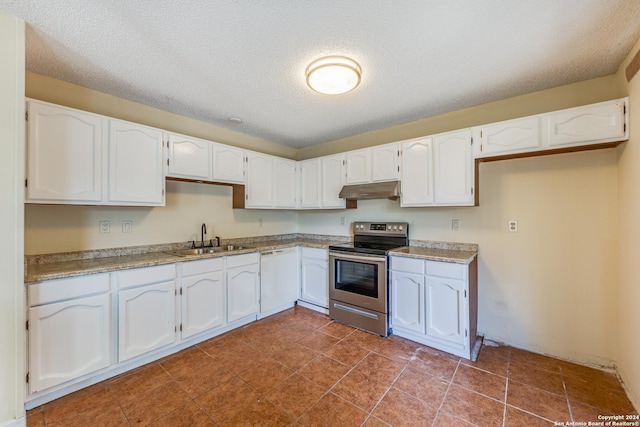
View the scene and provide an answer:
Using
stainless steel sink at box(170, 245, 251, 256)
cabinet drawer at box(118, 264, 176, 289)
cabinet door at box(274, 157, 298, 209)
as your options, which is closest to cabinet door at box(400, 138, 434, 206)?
cabinet door at box(274, 157, 298, 209)

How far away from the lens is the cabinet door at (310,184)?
3.70m

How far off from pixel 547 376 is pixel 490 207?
147 centimetres

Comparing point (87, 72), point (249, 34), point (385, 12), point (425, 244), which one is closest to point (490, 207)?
point (425, 244)

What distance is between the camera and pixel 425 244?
305 centimetres

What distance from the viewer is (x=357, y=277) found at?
2.99 metres

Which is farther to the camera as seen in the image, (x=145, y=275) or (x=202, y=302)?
(x=202, y=302)

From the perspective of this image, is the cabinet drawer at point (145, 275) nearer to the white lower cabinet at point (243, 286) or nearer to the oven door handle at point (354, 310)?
the white lower cabinet at point (243, 286)

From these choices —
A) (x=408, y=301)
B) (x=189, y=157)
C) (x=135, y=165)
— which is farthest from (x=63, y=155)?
(x=408, y=301)

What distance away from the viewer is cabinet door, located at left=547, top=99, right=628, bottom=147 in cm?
189

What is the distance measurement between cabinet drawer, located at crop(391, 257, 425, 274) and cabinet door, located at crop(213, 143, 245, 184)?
2.03 metres

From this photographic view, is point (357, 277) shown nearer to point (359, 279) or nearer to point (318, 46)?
point (359, 279)

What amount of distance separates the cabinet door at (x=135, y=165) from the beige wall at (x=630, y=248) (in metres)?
3.72

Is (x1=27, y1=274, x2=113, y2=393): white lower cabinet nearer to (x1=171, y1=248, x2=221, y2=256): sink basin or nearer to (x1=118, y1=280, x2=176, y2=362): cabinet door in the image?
(x1=118, y1=280, x2=176, y2=362): cabinet door

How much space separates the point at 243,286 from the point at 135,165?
1597 millimetres
